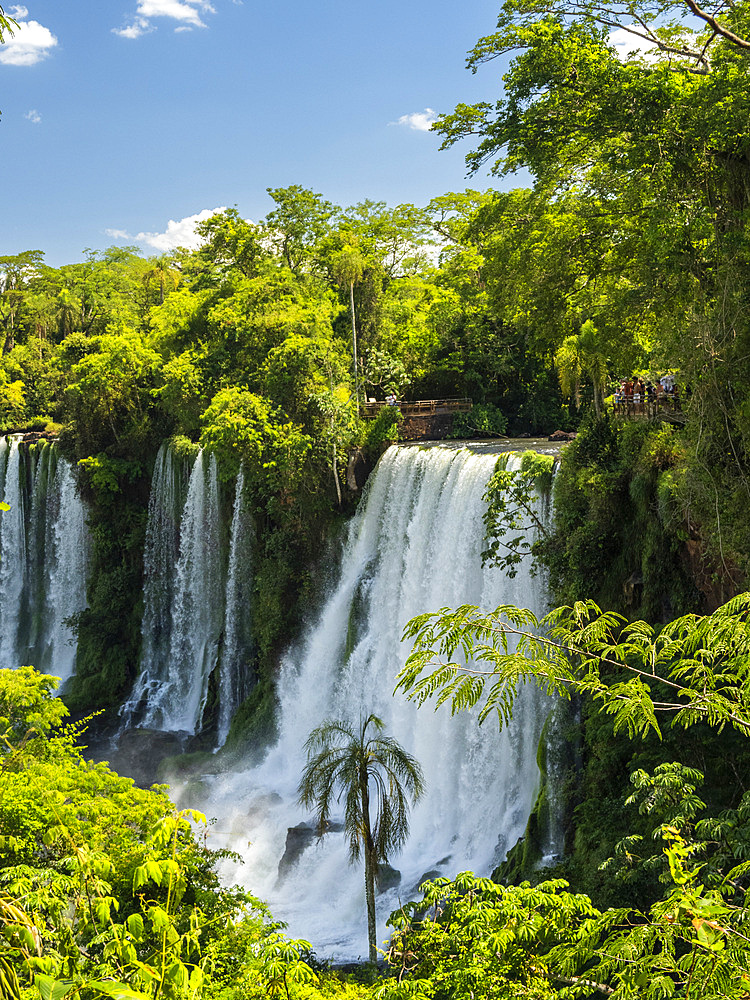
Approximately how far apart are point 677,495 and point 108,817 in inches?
323

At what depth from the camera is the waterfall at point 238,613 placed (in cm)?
2178

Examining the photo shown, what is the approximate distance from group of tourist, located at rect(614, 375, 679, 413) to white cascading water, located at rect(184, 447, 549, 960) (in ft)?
9.16

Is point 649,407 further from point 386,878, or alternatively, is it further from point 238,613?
point 238,613

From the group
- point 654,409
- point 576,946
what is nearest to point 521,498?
point 654,409

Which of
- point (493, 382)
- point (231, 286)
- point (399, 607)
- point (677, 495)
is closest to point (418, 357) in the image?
point (493, 382)

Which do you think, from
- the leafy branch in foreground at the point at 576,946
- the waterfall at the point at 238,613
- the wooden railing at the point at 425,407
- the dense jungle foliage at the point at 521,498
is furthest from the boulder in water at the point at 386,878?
the wooden railing at the point at 425,407

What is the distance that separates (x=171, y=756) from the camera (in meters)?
20.2

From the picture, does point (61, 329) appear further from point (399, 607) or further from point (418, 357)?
point (399, 607)

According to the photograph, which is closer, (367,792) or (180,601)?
(367,792)

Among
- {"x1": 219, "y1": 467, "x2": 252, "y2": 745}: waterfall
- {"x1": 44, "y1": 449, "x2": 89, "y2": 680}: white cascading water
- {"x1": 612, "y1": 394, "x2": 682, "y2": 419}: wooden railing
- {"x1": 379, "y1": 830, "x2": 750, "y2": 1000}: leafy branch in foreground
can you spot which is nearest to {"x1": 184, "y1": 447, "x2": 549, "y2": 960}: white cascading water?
{"x1": 219, "y1": 467, "x2": 252, "y2": 745}: waterfall

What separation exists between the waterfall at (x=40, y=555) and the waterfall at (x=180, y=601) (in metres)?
3.26

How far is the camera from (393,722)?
1661 cm

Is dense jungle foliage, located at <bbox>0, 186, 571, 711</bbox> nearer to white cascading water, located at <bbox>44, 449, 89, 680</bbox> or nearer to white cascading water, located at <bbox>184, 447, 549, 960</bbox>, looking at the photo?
white cascading water, located at <bbox>44, 449, 89, 680</bbox>

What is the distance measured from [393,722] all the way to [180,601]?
954 centimetres
